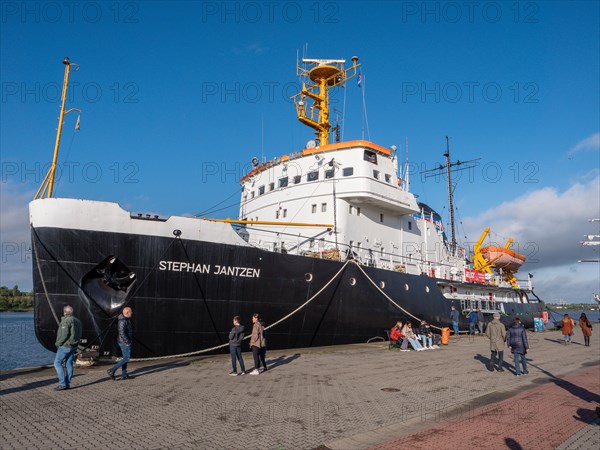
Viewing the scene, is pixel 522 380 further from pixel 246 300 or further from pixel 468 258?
pixel 468 258

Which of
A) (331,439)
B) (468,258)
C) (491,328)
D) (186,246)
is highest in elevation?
(468,258)

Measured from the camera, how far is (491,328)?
37.4 feet

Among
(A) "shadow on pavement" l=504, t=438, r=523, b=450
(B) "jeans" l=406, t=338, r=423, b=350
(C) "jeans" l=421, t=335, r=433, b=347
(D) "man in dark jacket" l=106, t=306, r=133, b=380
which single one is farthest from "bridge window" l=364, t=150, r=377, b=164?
(A) "shadow on pavement" l=504, t=438, r=523, b=450

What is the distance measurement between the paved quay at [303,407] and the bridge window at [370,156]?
969 cm

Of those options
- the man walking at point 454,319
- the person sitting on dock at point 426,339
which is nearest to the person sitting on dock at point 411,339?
the person sitting on dock at point 426,339

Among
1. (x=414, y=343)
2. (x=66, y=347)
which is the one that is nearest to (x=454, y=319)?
(x=414, y=343)

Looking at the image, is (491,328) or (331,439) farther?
(491,328)

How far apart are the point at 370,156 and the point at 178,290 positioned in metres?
10.7

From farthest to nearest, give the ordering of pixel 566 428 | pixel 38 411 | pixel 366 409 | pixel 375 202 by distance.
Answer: pixel 375 202 → pixel 366 409 → pixel 38 411 → pixel 566 428

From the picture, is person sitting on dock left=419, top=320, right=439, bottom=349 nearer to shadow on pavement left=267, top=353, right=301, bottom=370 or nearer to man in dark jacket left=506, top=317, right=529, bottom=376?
man in dark jacket left=506, top=317, right=529, bottom=376

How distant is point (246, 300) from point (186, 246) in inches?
94.8

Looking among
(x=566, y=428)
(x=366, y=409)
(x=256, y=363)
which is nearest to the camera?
(x=566, y=428)

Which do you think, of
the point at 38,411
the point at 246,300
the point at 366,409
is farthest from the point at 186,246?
the point at 366,409

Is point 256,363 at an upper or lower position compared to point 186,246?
lower
